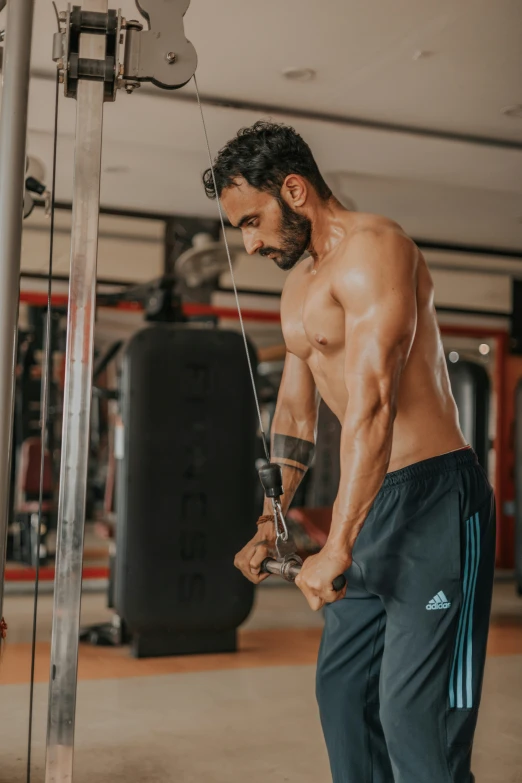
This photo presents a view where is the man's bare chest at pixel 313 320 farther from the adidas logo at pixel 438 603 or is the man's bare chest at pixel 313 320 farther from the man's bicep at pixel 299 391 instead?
the adidas logo at pixel 438 603

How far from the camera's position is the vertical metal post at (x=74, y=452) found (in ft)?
4.86

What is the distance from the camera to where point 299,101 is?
14.6ft

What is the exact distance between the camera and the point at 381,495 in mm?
1867

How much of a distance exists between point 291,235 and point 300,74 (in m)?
2.52

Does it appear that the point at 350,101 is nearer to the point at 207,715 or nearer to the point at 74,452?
the point at 207,715

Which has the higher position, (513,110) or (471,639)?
(513,110)

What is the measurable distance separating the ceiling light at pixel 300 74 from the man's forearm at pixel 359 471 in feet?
9.31

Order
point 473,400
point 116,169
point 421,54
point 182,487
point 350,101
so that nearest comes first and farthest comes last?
point 421,54
point 182,487
point 350,101
point 116,169
point 473,400

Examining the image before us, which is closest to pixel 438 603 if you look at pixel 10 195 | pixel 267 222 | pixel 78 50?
pixel 267 222

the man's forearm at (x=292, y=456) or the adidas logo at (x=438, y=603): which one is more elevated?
the man's forearm at (x=292, y=456)

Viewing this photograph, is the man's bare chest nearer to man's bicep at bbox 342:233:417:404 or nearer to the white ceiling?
man's bicep at bbox 342:233:417:404

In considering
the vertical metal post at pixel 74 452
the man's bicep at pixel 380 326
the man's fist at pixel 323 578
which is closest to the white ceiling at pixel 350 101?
the man's bicep at pixel 380 326

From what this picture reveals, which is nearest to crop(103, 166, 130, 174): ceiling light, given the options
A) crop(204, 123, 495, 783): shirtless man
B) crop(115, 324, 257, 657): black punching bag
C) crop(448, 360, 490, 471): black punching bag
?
crop(115, 324, 257, 657): black punching bag

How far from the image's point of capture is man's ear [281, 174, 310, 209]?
1.86m
